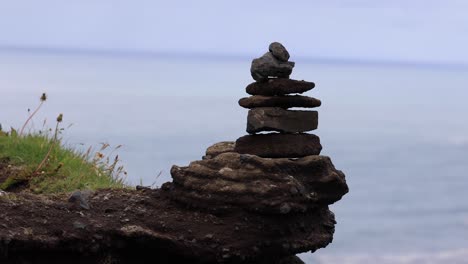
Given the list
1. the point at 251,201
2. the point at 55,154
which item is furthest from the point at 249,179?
the point at 55,154

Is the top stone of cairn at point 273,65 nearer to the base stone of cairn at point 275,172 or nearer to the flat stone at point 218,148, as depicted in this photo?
the base stone of cairn at point 275,172

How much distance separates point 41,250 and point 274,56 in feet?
12.9

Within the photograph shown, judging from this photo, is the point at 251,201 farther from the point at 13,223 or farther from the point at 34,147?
the point at 34,147

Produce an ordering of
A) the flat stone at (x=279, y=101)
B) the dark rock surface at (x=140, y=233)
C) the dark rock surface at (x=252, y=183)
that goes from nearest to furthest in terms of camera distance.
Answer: the dark rock surface at (x=140, y=233), the dark rock surface at (x=252, y=183), the flat stone at (x=279, y=101)

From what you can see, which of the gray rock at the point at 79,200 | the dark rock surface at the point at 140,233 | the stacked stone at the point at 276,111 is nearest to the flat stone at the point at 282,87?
the stacked stone at the point at 276,111

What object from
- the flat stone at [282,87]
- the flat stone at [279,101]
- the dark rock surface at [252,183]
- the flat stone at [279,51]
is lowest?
the dark rock surface at [252,183]

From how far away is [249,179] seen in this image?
10656 mm

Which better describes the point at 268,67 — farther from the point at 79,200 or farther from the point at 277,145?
the point at 79,200

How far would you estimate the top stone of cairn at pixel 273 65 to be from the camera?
11.3m

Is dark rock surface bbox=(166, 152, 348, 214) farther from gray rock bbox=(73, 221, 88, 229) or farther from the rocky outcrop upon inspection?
gray rock bbox=(73, 221, 88, 229)

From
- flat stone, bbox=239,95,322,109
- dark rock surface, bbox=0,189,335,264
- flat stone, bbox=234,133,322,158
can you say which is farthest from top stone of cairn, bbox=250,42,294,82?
dark rock surface, bbox=0,189,335,264

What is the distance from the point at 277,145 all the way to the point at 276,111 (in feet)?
1.56

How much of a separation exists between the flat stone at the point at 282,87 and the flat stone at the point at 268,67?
0.31ft

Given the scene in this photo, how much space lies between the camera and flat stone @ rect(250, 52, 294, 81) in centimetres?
1134
